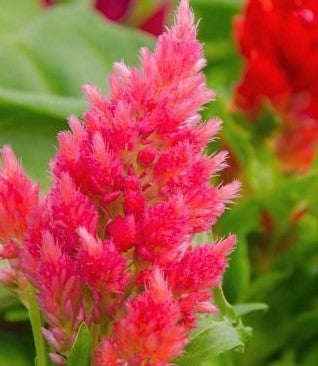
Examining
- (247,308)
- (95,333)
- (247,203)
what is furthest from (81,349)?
(247,203)

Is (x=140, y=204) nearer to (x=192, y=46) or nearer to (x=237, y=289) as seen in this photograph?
(x=192, y=46)

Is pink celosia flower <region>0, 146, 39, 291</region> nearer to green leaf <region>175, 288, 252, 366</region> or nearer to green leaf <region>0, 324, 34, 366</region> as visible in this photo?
green leaf <region>175, 288, 252, 366</region>

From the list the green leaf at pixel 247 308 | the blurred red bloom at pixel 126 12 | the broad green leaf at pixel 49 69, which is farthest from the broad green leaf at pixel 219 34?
the green leaf at pixel 247 308

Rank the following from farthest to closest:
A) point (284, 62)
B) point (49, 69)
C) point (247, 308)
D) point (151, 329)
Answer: point (49, 69) → point (284, 62) → point (247, 308) → point (151, 329)

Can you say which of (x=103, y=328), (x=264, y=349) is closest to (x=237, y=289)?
(x=264, y=349)

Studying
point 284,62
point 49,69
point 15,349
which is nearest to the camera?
point 15,349

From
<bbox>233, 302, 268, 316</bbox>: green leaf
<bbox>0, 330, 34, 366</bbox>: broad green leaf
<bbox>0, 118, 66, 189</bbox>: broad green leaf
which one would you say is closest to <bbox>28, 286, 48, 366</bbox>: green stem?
<bbox>233, 302, 268, 316</bbox>: green leaf

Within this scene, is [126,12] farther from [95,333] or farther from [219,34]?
[95,333]
